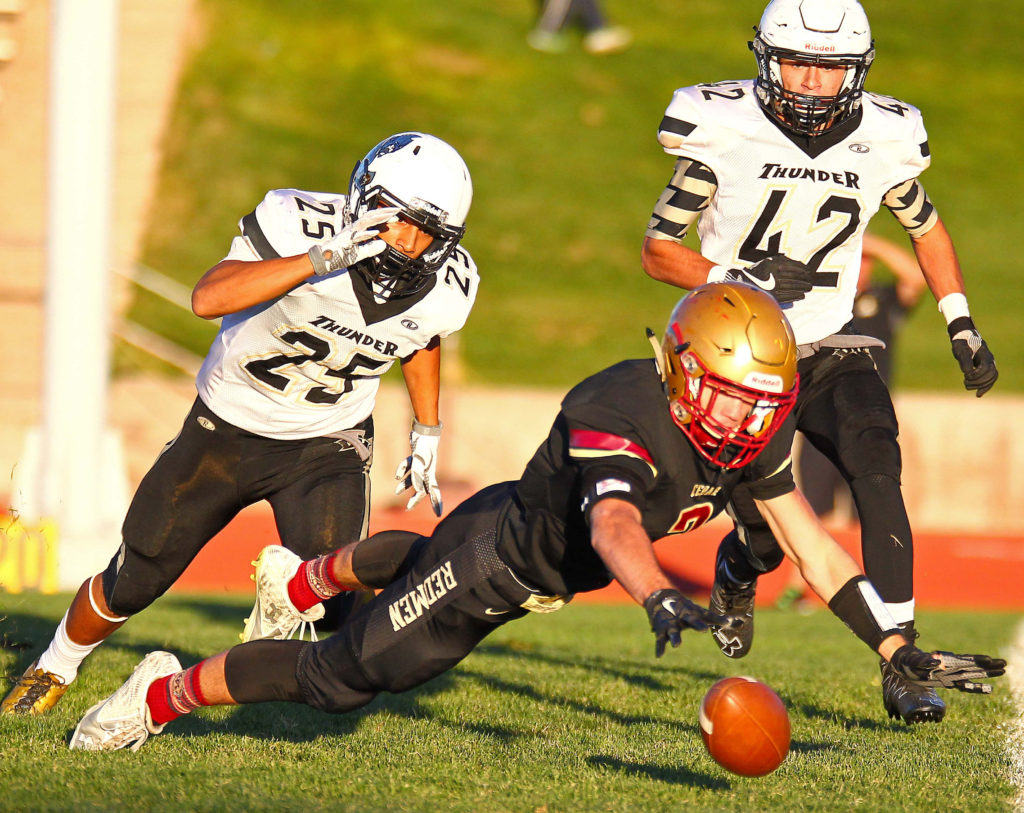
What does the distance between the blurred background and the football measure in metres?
10.3

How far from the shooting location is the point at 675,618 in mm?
3227

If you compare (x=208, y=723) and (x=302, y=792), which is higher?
(x=302, y=792)

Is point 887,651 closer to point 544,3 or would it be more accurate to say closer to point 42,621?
point 42,621

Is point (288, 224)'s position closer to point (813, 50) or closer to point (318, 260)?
point (318, 260)

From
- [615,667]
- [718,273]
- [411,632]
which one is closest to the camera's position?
[411,632]

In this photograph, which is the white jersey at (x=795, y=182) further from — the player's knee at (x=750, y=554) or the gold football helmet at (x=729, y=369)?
the gold football helmet at (x=729, y=369)

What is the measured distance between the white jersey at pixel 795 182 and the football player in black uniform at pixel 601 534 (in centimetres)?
118

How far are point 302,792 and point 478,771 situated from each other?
56 centimetres

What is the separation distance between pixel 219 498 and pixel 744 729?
7.78ft

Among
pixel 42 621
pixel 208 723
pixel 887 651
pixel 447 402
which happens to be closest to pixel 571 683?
pixel 208 723

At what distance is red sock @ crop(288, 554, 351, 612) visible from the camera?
15.6ft

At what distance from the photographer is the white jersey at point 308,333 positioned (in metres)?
4.96

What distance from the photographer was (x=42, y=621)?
7148mm

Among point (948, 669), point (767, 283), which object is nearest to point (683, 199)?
point (767, 283)
